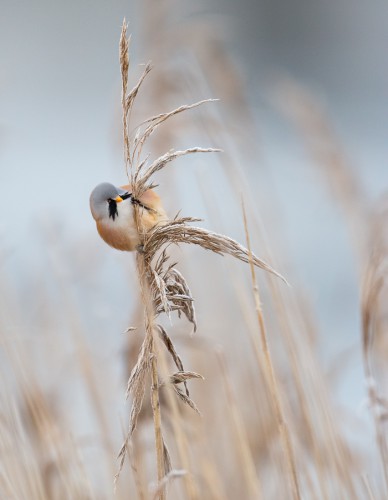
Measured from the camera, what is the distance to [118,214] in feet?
2.52

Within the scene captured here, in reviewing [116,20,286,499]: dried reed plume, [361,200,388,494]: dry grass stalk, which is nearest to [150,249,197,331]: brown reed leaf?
[116,20,286,499]: dried reed plume

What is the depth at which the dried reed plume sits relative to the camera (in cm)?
69

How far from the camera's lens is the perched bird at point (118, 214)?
76cm

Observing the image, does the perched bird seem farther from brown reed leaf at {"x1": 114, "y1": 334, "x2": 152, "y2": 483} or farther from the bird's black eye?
brown reed leaf at {"x1": 114, "y1": 334, "x2": 152, "y2": 483}

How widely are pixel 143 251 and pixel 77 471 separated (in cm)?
42

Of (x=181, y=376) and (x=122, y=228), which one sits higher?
(x=122, y=228)

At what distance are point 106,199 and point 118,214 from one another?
0.8 inches

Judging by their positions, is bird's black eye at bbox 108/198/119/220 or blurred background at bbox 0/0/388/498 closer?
bird's black eye at bbox 108/198/119/220

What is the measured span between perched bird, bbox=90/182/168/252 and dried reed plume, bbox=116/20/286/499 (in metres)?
0.01

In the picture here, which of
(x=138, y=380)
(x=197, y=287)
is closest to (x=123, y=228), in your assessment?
(x=138, y=380)

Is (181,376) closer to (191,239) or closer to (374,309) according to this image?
(191,239)

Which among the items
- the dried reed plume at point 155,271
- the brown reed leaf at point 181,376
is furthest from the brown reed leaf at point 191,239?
the brown reed leaf at point 181,376

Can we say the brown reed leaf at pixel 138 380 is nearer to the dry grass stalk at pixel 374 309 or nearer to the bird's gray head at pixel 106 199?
the bird's gray head at pixel 106 199

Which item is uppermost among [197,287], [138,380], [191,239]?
[197,287]
